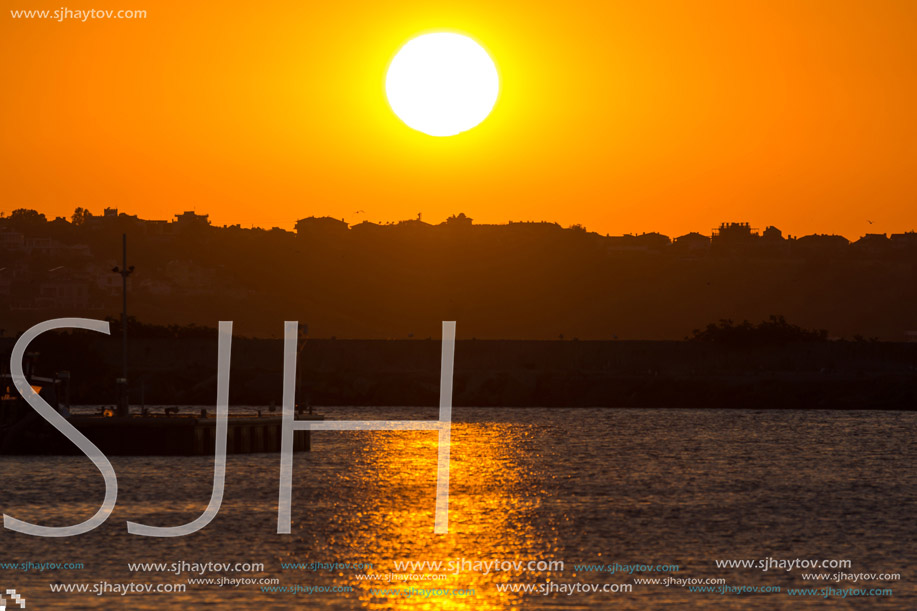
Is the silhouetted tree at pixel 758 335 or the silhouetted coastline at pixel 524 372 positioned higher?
the silhouetted tree at pixel 758 335

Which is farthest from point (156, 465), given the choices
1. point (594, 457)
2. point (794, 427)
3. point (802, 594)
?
point (794, 427)

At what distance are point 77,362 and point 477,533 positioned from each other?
95.6m

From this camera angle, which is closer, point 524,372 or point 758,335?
point 524,372

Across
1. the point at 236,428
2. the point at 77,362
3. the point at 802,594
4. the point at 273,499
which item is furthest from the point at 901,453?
the point at 77,362

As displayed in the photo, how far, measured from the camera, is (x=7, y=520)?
1994 inches

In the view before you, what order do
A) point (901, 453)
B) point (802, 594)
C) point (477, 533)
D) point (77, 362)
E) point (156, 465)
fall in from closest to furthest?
point (802, 594), point (477, 533), point (156, 465), point (901, 453), point (77, 362)

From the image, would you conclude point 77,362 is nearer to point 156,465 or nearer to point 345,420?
point 345,420

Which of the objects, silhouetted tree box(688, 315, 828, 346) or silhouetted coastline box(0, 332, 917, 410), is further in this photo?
silhouetted tree box(688, 315, 828, 346)

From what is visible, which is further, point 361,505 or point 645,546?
point 361,505

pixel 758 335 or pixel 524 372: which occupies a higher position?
pixel 758 335

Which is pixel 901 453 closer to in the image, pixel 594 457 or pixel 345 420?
pixel 594 457

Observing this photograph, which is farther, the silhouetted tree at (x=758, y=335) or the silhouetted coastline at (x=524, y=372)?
the silhouetted tree at (x=758, y=335)

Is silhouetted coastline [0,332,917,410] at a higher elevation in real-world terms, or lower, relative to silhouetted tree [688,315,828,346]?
lower

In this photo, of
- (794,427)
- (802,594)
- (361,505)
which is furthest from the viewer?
(794,427)
